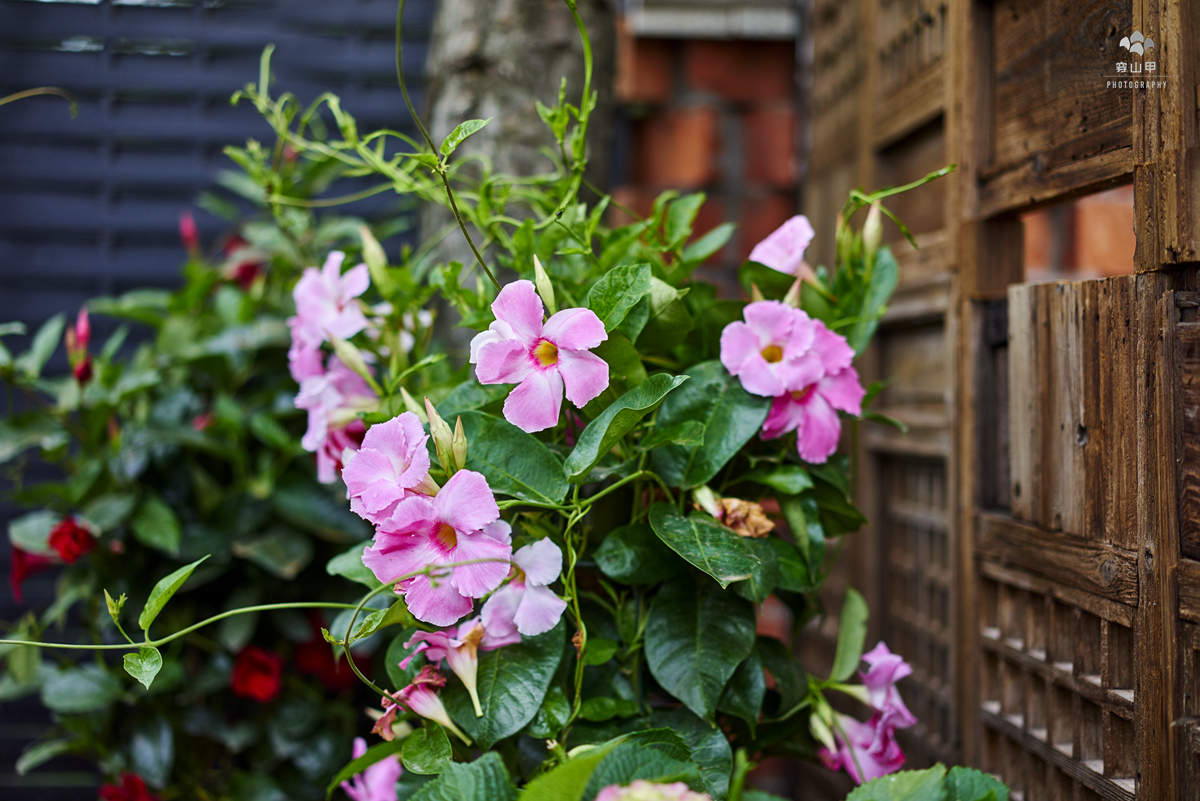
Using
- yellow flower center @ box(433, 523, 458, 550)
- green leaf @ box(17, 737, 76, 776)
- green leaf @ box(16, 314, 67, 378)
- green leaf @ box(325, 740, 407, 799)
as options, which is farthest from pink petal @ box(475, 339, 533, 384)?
green leaf @ box(17, 737, 76, 776)

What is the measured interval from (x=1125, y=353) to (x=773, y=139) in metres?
0.96

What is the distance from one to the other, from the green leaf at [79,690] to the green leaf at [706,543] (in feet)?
2.69

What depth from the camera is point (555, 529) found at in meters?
0.64

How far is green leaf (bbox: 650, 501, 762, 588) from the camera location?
0.57 meters

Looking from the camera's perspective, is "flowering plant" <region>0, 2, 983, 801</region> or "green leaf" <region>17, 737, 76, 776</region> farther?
"green leaf" <region>17, 737, 76, 776</region>

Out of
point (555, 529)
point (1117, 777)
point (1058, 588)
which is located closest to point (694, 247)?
point (555, 529)

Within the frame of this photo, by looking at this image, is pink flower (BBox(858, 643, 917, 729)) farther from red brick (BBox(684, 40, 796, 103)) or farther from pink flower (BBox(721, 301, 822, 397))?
red brick (BBox(684, 40, 796, 103))

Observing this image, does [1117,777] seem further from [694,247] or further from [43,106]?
[43,106]

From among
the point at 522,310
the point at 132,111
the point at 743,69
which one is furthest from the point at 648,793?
the point at 132,111

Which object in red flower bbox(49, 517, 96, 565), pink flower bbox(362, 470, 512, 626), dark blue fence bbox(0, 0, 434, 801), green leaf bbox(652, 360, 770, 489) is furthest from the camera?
dark blue fence bbox(0, 0, 434, 801)

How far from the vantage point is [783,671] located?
705mm

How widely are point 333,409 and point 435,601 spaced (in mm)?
259

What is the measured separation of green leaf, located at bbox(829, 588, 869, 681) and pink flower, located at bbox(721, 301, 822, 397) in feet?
0.84

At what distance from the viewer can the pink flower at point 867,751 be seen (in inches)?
28.0
